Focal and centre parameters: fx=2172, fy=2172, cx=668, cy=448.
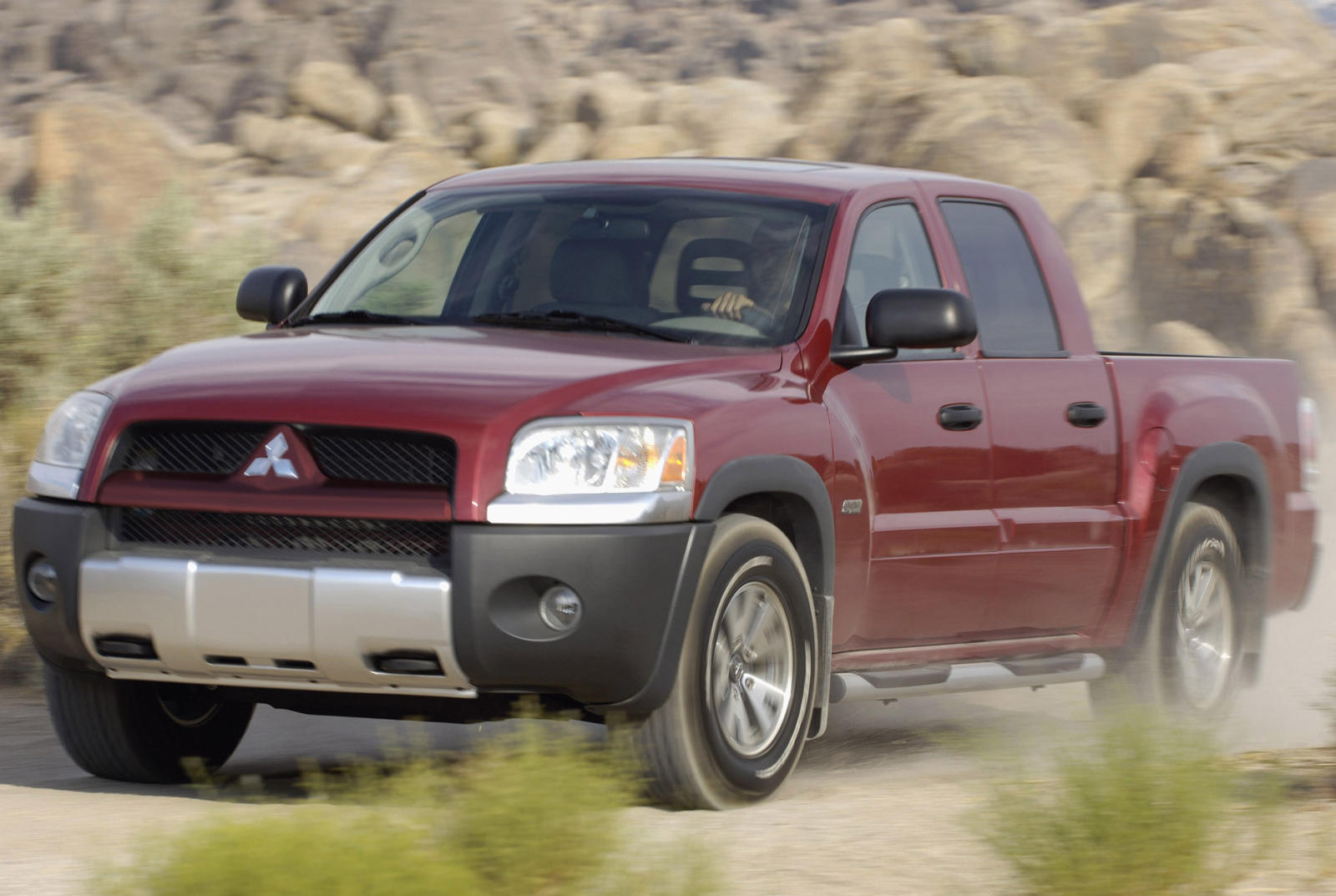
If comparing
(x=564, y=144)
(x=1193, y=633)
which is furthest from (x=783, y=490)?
(x=564, y=144)

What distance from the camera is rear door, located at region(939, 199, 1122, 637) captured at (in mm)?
6938

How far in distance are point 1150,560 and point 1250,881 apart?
3.15 meters

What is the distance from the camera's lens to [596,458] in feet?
17.6

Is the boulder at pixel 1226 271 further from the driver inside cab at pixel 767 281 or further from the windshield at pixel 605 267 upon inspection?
the driver inside cab at pixel 767 281

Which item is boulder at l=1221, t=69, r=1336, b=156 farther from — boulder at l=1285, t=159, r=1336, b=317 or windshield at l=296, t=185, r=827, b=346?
windshield at l=296, t=185, r=827, b=346

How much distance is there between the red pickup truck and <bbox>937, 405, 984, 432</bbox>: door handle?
17 mm

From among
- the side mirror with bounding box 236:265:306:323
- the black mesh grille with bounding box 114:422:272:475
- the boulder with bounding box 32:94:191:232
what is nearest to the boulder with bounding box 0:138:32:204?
the boulder with bounding box 32:94:191:232

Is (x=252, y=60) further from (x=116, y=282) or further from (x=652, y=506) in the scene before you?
(x=652, y=506)

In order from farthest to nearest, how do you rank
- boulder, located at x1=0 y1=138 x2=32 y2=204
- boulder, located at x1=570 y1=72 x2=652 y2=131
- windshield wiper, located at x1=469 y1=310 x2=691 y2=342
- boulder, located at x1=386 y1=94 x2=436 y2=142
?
boulder, located at x1=386 y1=94 x2=436 y2=142 < boulder, located at x1=570 y1=72 x2=652 y2=131 < boulder, located at x1=0 y1=138 x2=32 y2=204 < windshield wiper, located at x1=469 y1=310 x2=691 y2=342

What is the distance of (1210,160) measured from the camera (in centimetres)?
3077

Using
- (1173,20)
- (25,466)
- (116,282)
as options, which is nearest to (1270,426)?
(25,466)

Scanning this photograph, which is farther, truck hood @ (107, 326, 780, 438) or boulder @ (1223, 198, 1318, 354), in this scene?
boulder @ (1223, 198, 1318, 354)

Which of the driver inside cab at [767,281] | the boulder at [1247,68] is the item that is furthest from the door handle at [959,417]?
the boulder at [1247,68]

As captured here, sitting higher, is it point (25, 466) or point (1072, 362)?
point (1072, 362)
